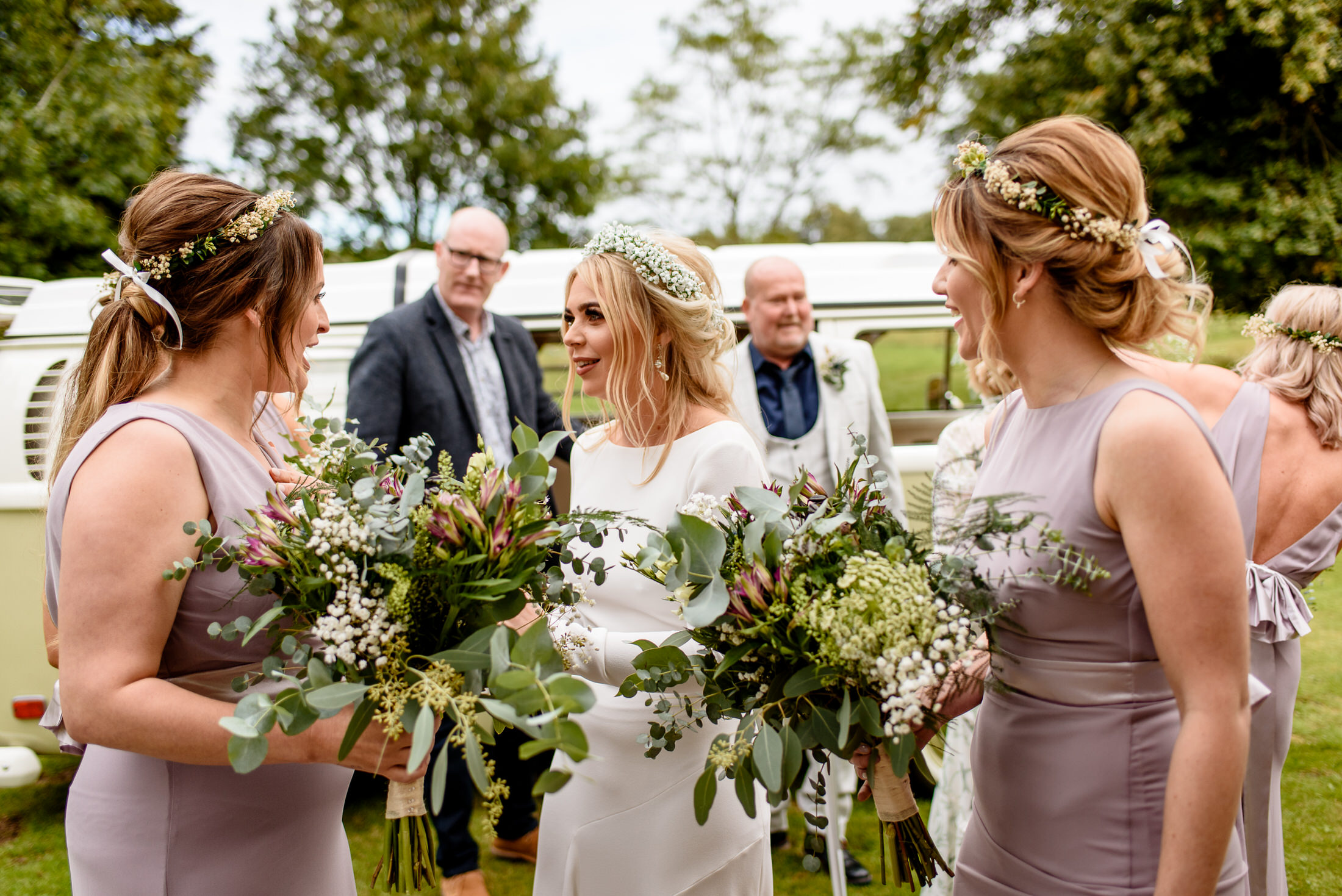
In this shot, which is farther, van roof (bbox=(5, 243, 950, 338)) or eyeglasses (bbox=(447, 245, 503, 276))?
van roof (bbox=(5, 243, 950, 338))

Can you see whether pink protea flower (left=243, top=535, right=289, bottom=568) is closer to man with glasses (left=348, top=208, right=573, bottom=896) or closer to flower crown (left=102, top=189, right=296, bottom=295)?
flower crown (left=102, top=189, right=296, bottom=295)

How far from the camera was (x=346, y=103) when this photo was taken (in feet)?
73.0

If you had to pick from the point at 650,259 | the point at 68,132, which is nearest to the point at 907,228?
the point at 68,132

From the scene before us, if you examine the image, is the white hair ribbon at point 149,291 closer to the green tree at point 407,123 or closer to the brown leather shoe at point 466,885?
the brown leather shoe at point 466,885

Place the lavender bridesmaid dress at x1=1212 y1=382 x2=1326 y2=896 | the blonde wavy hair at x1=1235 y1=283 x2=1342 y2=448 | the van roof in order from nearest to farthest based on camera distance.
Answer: the lavender bridesmaid dress at x1=1212 y1=382 x2=1326 y2=896
the blonde wavy hair at x1=1235 y1=283 x2=1342 y2=448
the van roof

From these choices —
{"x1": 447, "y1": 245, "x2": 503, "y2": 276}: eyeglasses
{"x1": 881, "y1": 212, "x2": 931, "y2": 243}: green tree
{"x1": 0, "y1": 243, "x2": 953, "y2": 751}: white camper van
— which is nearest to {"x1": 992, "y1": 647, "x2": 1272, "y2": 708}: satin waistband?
{"x1": 0, "y1": 243, "x2": 953, "y2": 751}: white camper van

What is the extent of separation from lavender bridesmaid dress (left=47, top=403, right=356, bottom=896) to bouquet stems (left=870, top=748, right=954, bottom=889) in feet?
4.28

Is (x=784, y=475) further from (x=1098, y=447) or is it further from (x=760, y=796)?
(x=1098, y=447)

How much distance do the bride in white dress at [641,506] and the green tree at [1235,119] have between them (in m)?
10.7

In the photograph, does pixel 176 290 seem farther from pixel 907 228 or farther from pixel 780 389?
pixel 907 228

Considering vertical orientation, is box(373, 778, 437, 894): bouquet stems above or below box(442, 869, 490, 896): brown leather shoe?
above

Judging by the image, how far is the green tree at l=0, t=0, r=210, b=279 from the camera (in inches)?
426

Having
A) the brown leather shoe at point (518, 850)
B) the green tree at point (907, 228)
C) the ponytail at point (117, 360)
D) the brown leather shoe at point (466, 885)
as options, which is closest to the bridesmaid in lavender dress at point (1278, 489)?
the ponytail at point (117, 360)

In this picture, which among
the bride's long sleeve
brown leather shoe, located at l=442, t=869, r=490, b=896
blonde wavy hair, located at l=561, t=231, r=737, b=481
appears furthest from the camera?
brown leather shoe, located at l=442, t=869, r=490, b=896
